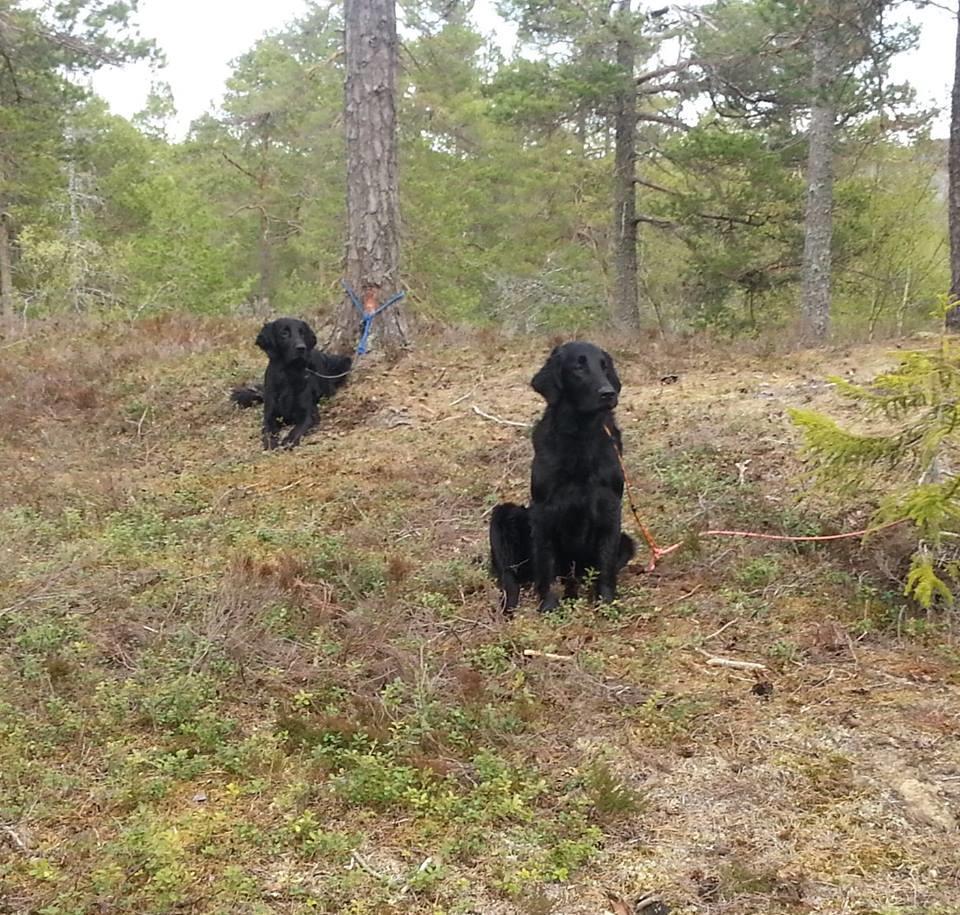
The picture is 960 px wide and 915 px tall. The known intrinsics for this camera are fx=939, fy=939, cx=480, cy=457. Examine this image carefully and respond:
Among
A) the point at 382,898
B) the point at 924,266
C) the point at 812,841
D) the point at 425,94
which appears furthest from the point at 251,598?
the point at 425,94

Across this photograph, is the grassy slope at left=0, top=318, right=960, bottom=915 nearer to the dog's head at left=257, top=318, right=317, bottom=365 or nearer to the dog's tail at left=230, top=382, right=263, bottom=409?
the dog's head at left=257, top=318, right=317, bottom=365

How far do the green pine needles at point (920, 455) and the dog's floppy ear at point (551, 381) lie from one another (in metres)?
1.43

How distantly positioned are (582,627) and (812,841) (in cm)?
192

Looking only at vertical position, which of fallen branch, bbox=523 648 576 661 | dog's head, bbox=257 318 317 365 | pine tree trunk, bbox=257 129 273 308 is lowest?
fallen branch, bbox=523 648 576 661

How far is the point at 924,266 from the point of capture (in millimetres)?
19359

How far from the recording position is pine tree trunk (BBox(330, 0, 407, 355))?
36.0ft

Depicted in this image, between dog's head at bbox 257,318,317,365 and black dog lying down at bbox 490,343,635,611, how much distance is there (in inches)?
179

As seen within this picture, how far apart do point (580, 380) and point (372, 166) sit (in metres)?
6.57

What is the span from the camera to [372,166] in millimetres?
11023

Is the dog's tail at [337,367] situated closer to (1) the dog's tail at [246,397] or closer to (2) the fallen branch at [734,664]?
(1) the dog's tail at [246,397]

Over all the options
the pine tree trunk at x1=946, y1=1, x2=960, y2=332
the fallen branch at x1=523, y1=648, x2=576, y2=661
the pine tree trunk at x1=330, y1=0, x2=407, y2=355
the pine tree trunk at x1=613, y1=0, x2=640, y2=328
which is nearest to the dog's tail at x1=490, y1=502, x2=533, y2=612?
the fallen branch at x1=523, y1=648, x2=576, y2=661

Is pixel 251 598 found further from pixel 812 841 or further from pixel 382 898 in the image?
pixel 812 841

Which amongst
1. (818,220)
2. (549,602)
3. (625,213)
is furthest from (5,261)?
(549,602)

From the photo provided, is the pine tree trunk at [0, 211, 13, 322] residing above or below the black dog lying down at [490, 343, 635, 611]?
above
